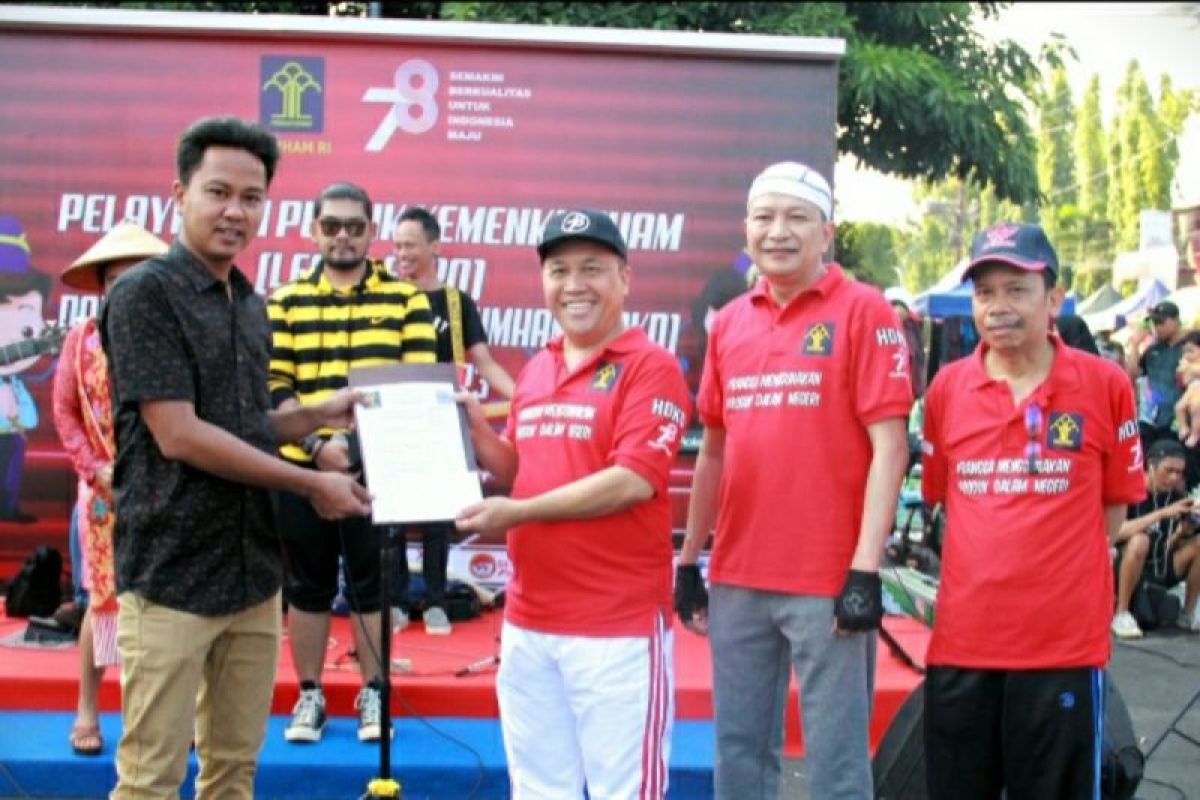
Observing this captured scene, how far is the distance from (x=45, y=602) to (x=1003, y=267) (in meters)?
5.11

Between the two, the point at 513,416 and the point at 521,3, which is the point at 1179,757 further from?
the point at 521,3

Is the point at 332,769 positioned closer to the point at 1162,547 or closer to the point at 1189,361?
the point at 1162,547

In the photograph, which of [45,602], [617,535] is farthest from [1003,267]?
[45,602]

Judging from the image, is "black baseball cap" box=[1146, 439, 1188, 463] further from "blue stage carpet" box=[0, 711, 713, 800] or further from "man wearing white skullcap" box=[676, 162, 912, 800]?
"man wearing white skullcap" box=[676, 162, 912, 800]

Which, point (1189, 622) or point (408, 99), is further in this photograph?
point (1189, 622)

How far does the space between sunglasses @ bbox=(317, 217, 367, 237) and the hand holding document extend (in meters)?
1.45

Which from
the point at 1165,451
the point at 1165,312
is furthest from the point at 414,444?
the point at 1165,312

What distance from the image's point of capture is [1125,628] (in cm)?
834

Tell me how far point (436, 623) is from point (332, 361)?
1892 millimetres

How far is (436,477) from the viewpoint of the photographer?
3514 millimetres

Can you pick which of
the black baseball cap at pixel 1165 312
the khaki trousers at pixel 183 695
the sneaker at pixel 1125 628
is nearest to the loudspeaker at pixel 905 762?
the khaki trousers at pixel 183 695

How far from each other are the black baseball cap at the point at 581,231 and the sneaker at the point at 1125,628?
20.6 feet

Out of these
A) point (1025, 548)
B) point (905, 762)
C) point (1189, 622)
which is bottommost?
point (1189, 622)

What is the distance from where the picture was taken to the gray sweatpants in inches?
128
